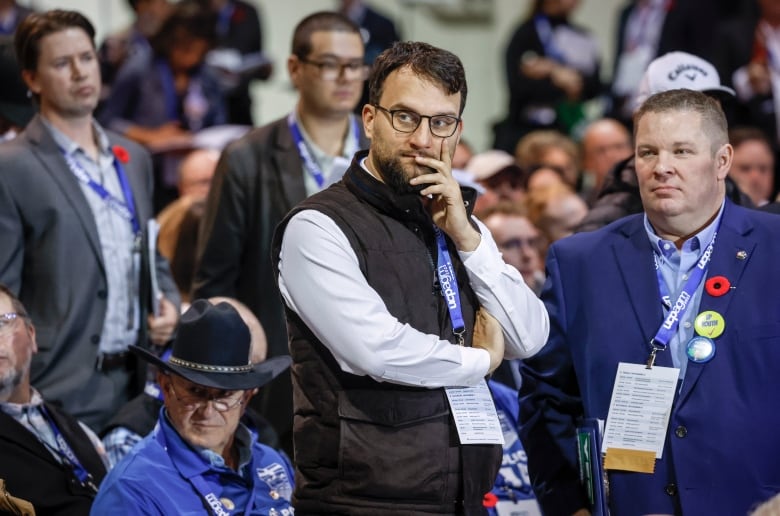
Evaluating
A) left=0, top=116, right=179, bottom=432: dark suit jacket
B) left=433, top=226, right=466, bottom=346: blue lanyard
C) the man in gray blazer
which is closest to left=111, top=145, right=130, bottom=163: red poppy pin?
the man in gray blazer

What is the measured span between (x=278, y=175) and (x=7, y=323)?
1.42m

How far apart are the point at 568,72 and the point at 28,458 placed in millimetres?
6221

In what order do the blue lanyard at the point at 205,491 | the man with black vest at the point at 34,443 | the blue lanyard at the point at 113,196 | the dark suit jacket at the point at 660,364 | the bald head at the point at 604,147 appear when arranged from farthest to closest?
the bald head at the point at 604,147 < the blue lanyard at the point at 113,196 < the man with black vest at the point at 34,443 < the blue lanyard at the point at 205,491 < the dark suit jacket at the point at 660,364

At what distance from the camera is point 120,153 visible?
18.1ft

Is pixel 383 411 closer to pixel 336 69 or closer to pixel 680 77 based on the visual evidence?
pixel 680 77

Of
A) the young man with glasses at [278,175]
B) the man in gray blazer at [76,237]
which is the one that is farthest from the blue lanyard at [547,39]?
the man in gray blazer at [76,237]

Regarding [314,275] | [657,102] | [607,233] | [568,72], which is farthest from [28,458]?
[568,72]

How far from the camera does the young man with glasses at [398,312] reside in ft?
11.4

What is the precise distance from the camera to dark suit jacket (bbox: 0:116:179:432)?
201 inches

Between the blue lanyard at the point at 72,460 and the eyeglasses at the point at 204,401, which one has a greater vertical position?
the eyeglasses at the point at 204,401

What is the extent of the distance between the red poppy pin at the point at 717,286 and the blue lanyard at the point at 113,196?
91.5 inches

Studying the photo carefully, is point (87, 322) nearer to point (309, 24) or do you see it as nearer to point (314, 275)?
point (309, 24)

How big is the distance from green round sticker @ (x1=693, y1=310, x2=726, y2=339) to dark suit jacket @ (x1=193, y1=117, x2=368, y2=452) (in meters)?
1.99

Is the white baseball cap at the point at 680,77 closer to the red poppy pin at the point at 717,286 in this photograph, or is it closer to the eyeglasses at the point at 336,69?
the eyeglasses at the point at 336,69
